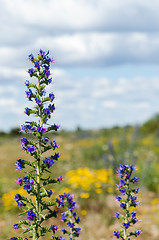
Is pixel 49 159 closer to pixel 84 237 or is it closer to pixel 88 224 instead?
pixel 84 237

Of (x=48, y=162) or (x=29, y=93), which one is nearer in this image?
(x=48, y=162)

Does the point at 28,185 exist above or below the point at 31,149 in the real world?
below

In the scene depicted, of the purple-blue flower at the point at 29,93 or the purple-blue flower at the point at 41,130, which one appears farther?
the purple-blue flower at the point at 29,93

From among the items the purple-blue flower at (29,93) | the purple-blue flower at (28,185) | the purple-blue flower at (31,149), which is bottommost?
the purple-blue flower at (28,185)

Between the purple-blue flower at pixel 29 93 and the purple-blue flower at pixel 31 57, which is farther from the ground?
the purple-blue flower at pixel 31 57

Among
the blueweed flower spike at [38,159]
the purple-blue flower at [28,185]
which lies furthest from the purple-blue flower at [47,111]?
the purple-blue flower at [28,185]

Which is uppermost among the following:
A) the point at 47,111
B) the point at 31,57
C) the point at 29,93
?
the point at 31,57

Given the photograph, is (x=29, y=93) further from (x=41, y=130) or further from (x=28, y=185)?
(x=28, y=185)

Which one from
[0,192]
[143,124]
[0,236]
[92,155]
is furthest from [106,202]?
[143,124]

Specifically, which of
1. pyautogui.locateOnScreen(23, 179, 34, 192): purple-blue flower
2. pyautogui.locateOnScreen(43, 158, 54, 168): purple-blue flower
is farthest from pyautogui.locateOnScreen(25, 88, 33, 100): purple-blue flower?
pyautogui.locateOnScreen(23, 179, 34, 192): purple-blue flower

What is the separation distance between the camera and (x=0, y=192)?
10.7 meters

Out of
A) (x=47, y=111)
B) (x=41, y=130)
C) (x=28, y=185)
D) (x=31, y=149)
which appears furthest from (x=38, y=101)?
(x=28, y=185)

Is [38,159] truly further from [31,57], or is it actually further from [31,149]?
[31,57]

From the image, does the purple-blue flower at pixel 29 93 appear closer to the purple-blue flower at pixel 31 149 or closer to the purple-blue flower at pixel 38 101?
the purple-blue flower at pixel 38 101
